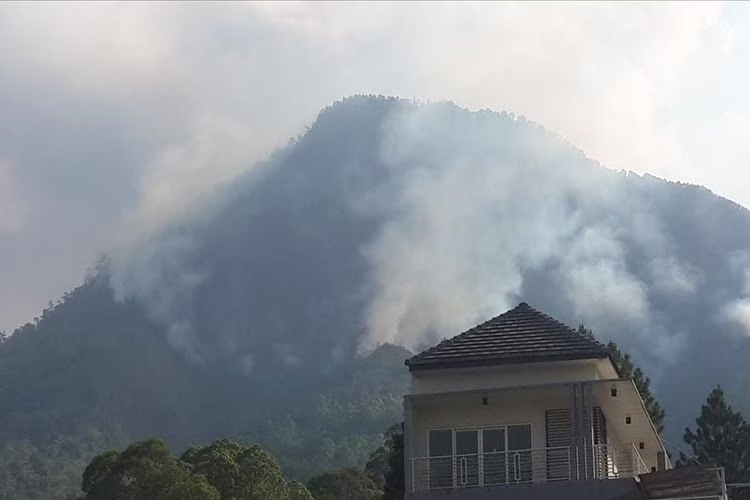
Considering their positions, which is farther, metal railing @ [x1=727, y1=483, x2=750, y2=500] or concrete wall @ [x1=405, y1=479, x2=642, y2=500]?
metal railing @ [x1=727, y1=483, x2=750, y2=500]

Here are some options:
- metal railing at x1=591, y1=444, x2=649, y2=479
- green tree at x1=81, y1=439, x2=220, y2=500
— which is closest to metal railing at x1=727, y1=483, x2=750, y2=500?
metal railing at x1=591, y1=444, x2=649, y2=479

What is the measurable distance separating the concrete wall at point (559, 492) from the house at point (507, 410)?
0.03 metres

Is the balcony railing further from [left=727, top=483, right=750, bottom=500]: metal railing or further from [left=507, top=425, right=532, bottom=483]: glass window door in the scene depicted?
[left=727, top=483, right=750, bottom=500]: metal railing

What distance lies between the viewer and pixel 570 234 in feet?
616

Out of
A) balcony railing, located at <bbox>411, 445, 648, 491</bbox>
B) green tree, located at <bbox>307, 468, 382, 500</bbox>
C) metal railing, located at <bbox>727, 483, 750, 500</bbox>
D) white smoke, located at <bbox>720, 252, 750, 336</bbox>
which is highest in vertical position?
white smoke, located at <bbox>720, 252, 750, 336</bbox>

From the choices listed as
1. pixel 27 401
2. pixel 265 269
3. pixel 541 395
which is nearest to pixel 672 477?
pixel 541 395

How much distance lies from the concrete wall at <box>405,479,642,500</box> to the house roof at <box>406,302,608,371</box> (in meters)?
3.08

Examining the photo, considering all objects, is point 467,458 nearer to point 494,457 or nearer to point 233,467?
point 494,457

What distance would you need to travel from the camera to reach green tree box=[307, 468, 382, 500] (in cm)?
6625

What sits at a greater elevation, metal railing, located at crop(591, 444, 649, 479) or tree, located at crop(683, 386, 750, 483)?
tree, located at crop(683, 386, 750, 483)

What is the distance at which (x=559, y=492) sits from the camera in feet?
98.5

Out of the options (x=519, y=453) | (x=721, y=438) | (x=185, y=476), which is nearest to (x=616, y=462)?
(x=519, y=453)

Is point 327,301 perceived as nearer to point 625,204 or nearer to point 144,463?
point 625,204

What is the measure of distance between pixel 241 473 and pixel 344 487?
1987 centimetres
